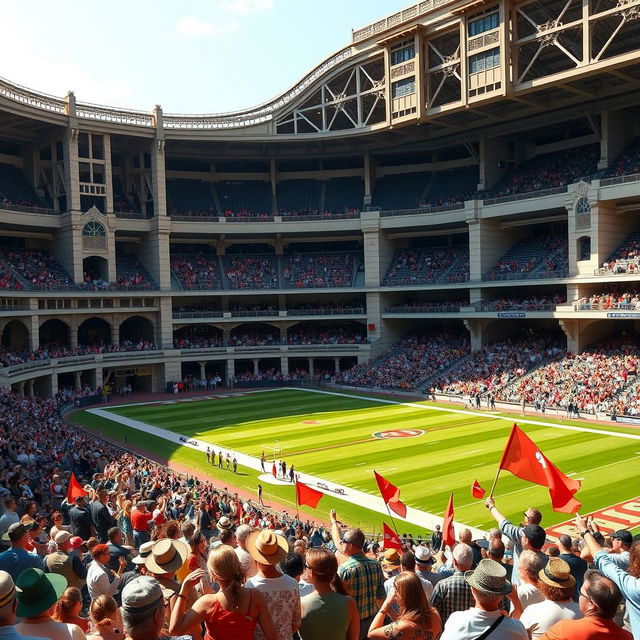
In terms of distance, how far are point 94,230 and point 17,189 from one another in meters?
8.60

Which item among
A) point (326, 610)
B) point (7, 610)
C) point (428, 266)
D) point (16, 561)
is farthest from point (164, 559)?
point (428, 266)

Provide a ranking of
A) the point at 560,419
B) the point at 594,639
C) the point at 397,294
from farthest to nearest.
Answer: the point at 397,294
the point at 560,419
the point at 594,639

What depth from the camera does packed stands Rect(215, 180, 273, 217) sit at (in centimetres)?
7612

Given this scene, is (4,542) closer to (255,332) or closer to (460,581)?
(460,581)

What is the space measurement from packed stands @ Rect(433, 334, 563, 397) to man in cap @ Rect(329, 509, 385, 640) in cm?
4731

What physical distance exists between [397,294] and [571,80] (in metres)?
28.3

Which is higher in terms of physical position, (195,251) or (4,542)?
(195,251)

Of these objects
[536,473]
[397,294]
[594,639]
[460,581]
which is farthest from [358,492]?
[397,294]


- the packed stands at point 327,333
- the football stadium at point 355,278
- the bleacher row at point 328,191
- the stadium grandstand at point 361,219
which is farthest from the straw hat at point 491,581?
the packed stands at point 327,333

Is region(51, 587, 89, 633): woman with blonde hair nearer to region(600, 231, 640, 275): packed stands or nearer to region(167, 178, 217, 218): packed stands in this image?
region(600, 231, 640, 275): packed stands

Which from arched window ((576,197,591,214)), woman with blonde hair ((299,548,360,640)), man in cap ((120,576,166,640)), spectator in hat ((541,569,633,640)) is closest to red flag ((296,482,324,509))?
woman with blonde hair ((299,548,360,640))

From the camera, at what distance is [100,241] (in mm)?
65312

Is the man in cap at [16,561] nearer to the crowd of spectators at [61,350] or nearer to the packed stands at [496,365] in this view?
the crowd of spectators at [61,350]

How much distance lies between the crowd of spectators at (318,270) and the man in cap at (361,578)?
214ft
